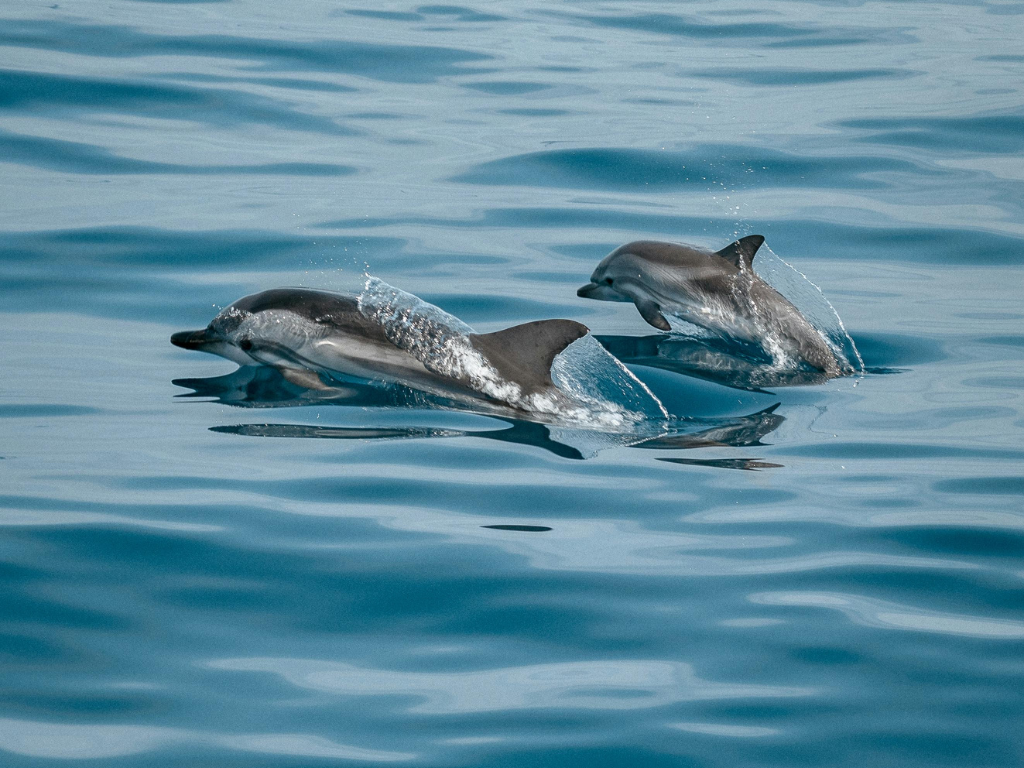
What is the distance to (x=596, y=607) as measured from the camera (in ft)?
14.9

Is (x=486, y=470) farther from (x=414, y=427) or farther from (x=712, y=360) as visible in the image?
(x=712, y=360)

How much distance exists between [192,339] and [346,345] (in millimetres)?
959

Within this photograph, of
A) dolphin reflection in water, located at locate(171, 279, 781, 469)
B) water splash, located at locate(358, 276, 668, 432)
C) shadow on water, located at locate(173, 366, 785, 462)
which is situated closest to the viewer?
shadow on water, located at locate(173, 366, 785, 462)

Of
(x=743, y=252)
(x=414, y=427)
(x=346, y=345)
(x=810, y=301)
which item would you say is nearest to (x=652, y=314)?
(x=743, y=252)

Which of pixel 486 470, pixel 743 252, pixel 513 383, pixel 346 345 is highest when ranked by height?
pixel 743 252

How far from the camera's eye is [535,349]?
7.00 meters

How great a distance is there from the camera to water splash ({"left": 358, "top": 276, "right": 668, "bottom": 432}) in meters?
6.89

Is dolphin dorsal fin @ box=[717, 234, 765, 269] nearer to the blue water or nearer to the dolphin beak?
the blue water

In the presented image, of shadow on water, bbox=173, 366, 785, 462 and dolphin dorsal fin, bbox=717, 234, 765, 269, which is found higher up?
dolphin dorsal fin, bbox=717, 234, 765, 269

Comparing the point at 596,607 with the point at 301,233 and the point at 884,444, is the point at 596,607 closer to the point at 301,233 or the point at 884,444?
the point at 884,444

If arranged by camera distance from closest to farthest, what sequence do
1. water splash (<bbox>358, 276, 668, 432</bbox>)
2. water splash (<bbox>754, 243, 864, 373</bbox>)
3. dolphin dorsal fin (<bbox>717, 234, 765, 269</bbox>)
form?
water splash (<bbox>358, 276, 668, 432</bbox>) → water splash (<bbox>754, 243, 864, 373</bbox>) → dolphin dorsal fin (<bbox>717, 234, 765, 269</bbox>)

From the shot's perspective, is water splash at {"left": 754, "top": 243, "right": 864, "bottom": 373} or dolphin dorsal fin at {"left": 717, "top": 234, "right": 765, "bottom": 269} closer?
water splash at {"left": 754, "top": 243, "right": 864, "bottom": 373}

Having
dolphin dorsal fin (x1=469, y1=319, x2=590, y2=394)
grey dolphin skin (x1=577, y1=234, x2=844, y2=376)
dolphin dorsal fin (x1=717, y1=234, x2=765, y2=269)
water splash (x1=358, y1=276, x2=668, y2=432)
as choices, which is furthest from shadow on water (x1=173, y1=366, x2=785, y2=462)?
dolphin dorsal fin (x1=717, y1=234, x2=765, y2=269)

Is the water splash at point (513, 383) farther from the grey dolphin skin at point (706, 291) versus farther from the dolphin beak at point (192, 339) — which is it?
the grey dolphin skin at point (706, 291)
